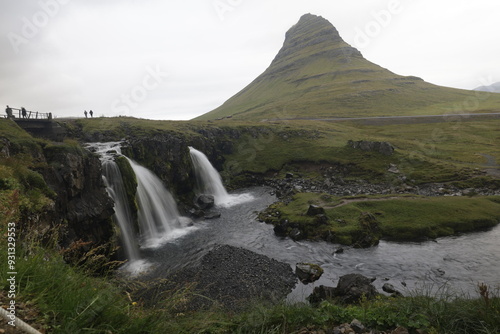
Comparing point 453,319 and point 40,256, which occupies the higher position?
point 40,256

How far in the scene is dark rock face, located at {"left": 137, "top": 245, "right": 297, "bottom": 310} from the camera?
18.4 metres

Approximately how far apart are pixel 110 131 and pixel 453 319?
57.5m

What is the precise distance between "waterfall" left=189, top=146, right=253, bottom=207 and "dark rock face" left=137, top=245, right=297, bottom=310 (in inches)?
882

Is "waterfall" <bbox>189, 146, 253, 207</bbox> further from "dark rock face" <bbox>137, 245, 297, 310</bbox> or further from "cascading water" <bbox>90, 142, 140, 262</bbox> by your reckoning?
"dark rock face" <bbox>137, 245, 297, 310</bbox>

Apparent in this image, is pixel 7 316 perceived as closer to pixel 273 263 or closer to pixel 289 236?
pixel 273 263

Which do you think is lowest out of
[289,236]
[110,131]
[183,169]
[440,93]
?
[289,236]

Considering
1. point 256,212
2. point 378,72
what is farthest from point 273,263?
point 378,72

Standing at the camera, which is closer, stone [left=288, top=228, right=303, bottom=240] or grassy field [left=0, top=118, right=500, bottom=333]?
grassy field [left=0, top=118, right=500, bottom=333]

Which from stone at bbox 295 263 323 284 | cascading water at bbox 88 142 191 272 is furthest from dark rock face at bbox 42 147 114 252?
stone at bbox 295 263 323 284

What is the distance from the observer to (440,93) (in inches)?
6255

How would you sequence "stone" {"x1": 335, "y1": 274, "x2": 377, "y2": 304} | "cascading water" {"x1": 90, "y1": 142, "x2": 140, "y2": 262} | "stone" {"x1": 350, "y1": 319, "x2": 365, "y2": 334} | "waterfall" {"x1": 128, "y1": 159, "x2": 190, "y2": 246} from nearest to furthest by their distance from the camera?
1. "stone" {"x1": 350, "y1": 319, "x2": 365, "y2": 334}
2. "stone" {"x1": 335, "y1": 274, "x2": 377, "y2": 304}
3. "cascading water" {"x1": 90, "y1": 142, "x2": 140, "y2": 262}
4. "waterfall" {"x1": 128, "y1": 159, "x2": 190, "y2": 246}

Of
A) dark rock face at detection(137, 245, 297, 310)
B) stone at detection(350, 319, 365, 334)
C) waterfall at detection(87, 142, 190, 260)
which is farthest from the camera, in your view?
waterfall at detection(87, 142, 190, 260)

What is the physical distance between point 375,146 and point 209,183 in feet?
130

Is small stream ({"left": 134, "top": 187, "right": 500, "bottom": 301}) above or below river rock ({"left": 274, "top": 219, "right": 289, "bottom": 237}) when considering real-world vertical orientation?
below
